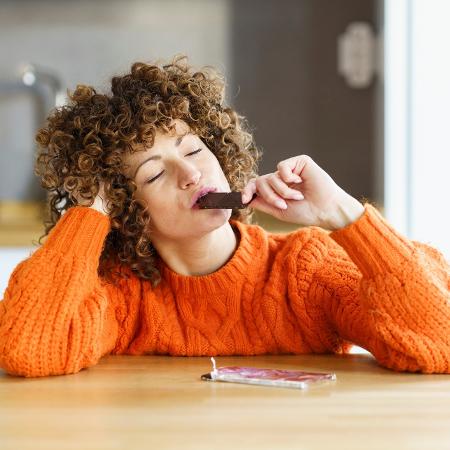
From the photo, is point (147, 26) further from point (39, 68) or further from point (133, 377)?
point (133, 377)

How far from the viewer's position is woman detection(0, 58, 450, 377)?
1363mm

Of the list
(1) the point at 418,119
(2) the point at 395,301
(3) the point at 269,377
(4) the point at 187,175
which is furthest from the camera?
(1) the point at 418,119

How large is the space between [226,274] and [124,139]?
0.94ft

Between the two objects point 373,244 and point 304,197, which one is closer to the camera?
point 373,244

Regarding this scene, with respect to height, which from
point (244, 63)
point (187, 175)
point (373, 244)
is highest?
point (244, 63)

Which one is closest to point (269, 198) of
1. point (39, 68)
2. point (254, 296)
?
point (254, 296)

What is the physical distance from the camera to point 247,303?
1.54m

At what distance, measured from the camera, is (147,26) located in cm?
344

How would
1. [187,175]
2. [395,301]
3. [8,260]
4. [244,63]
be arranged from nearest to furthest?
[395,301]
[187,175]
[8,260]
[244,63]

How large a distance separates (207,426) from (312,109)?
2490 mm

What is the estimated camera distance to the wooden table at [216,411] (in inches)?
36.8

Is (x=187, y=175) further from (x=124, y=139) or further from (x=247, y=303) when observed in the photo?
(x=247, y=303)

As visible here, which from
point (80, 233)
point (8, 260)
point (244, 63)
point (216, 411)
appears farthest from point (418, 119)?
point (216, 411)

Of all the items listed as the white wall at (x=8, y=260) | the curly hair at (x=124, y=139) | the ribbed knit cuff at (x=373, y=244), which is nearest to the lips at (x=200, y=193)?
the curly hair at (x=124, y=139)
